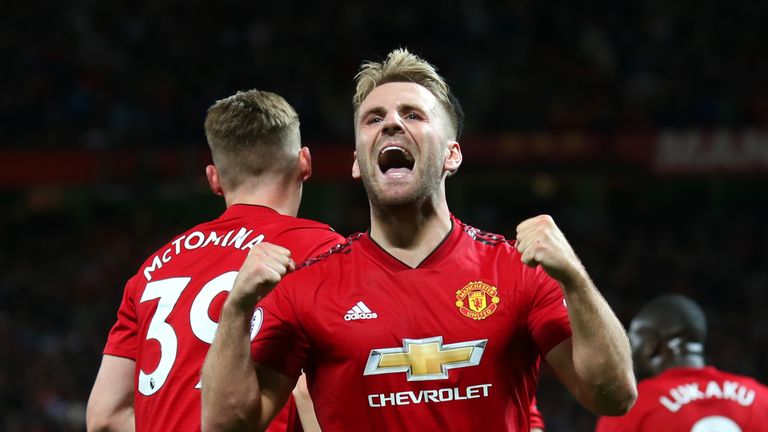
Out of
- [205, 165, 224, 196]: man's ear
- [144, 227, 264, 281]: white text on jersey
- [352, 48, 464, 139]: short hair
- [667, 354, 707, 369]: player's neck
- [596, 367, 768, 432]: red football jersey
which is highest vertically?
[352, 48, 464, 139]: short hair

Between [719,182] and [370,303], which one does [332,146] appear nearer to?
[719,182]

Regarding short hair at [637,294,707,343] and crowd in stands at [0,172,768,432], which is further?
crowd in stands at [0,172,768,432]

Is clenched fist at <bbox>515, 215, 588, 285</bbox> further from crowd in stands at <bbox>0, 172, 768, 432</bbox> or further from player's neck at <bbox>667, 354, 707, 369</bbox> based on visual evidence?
crowd in stands at <bbox>0, 172, 768, 432</bbox>

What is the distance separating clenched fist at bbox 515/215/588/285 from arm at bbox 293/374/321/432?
89 cm

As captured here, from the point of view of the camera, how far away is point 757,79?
1419 cm

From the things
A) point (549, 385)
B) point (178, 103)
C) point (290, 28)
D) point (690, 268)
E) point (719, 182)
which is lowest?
point (549, 385)

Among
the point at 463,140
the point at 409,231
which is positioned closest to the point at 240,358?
the point at 409,231

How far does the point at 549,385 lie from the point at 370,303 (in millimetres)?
9485

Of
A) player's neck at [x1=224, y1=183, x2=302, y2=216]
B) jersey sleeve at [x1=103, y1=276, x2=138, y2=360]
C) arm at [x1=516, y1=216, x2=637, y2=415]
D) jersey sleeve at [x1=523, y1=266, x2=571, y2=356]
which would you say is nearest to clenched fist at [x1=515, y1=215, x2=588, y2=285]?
arm at [x1=516, y1=216, x2=637, y2=415]

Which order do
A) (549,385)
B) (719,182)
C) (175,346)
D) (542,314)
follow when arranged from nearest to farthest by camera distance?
(542,314)
(175,346)
(549,385)
(719,182)

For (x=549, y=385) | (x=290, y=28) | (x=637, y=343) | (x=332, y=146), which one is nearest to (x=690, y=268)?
(x=549, y=385)

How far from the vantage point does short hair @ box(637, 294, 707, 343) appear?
5066 millimetres

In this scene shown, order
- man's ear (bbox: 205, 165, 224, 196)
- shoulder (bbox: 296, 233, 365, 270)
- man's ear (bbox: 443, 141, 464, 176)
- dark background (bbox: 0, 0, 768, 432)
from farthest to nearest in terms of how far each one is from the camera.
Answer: dark background (bbox: 0, 0, 768, 432), man's ear (bbox: 205, 165, 224, 196), man's ear (bbox: 443, 141, 464, 176), shoulder (bbox: 296, 233, 365, 270)

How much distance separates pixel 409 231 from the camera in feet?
10.4
